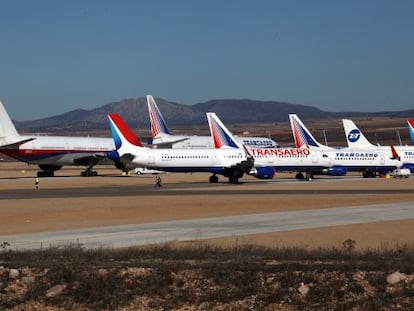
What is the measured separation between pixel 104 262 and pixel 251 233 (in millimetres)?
11182

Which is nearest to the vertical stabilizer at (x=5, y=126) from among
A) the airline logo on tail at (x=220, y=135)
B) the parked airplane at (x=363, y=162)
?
the airline logo on tail at (x=220, y=135)

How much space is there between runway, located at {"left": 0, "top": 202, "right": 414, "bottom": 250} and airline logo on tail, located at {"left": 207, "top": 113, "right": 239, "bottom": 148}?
149 feet

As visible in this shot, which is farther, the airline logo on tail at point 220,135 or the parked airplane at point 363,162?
the airline logo on tail at point 220,135

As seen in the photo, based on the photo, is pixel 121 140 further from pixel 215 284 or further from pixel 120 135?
pixel 215 284

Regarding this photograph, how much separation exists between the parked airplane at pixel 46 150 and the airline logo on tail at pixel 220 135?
12.1m

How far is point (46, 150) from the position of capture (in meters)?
82.9

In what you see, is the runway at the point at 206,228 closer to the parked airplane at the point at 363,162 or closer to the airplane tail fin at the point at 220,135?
the parked airplane at the point at 363,162

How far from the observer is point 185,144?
11681 centimetres

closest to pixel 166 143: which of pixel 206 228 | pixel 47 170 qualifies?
pixel 47 170

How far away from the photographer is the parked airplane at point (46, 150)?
81938mm

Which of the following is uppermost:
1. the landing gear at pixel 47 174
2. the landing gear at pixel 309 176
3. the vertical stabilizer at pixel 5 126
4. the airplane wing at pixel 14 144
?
the vertical stabilizer at pixel 5 126

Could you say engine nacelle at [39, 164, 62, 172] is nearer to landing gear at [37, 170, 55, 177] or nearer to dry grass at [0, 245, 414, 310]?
landing gear at [37, 170, 55, 177]

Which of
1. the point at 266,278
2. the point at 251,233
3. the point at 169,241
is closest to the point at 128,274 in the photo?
the point at 266,278

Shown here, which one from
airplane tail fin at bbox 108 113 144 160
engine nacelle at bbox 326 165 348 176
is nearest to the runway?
airplane tail fin at bbox 108 113 144 160
